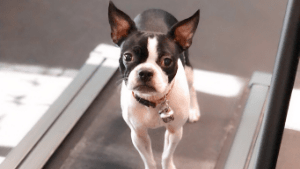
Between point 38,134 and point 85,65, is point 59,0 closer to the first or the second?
point 85,65

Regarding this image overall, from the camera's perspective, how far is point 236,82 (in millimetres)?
2822

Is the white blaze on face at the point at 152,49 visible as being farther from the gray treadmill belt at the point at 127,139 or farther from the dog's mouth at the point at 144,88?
the gray treadmill belt at the point at 127,139

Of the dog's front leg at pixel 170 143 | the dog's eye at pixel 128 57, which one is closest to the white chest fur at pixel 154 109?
the dog's front leg at pixel 170 143

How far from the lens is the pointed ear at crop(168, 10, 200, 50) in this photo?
1.57 metres

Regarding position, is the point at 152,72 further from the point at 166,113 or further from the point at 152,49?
the point at 166,113

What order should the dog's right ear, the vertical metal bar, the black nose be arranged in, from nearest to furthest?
the vertical metal bar < the black nose < the dog's right ear

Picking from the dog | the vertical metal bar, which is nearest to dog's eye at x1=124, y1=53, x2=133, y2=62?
the dog

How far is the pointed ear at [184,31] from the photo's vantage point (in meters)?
1.57

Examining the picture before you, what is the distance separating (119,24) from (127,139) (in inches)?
39.0

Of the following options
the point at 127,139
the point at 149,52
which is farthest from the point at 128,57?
the point at 127,139

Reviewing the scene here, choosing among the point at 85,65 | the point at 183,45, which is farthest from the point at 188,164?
the point at 85,65

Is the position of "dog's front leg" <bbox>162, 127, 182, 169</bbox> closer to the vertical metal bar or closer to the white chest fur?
the white chest fur

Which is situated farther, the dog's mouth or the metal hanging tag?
the metal hanging tag

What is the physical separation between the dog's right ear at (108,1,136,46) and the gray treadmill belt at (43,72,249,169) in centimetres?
54
